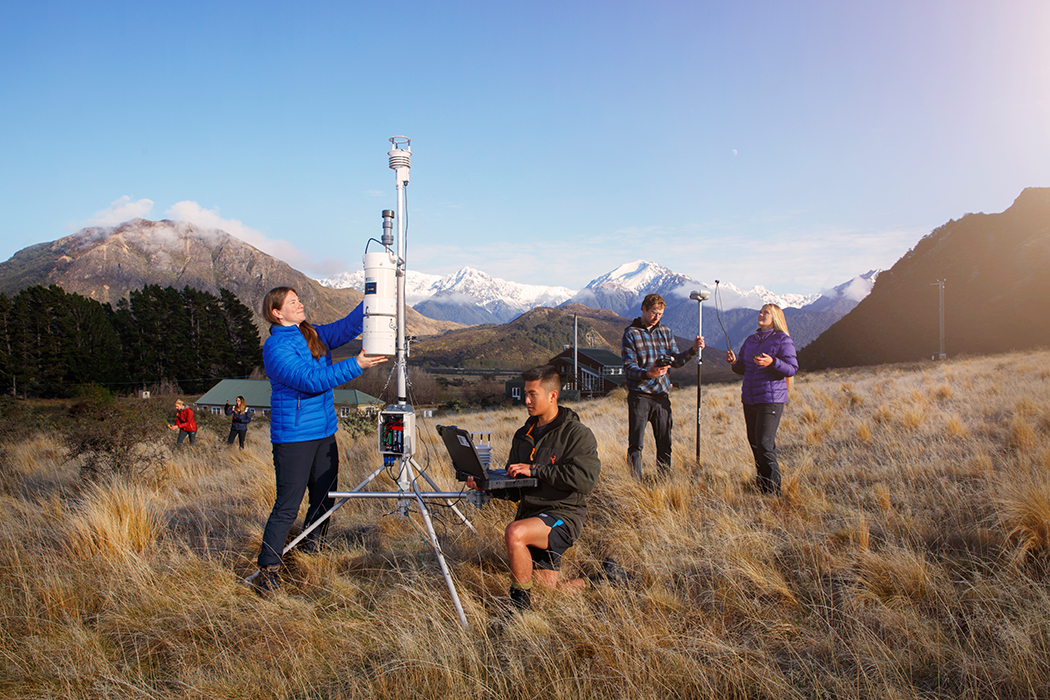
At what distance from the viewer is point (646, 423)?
543 cm

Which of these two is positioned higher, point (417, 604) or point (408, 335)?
point (408, 335)

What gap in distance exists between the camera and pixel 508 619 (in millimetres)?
2789

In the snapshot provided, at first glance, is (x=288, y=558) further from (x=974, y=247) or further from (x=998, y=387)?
(x=974, y=247)

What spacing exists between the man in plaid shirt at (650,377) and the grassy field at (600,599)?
22.1 inches

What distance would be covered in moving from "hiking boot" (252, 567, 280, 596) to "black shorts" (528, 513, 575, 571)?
1.45 m

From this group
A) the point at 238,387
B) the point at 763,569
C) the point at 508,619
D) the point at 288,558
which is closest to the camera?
the point at 508,619

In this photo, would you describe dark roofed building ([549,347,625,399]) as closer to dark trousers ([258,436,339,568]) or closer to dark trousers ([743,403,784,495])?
dark trousers ([743,403,784,495])

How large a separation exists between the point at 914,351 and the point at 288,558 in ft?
261

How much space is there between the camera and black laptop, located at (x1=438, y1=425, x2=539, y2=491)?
9.36 feet

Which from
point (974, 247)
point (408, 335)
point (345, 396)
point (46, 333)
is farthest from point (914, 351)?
point (46, 333)

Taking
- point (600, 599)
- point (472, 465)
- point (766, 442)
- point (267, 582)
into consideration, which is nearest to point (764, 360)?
point (766, 442)

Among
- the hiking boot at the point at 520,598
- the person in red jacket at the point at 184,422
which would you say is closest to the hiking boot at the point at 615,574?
the hiking boot at the point at 520,598

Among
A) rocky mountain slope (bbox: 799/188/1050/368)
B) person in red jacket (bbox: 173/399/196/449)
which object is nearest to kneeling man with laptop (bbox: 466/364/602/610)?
person in red jacket (bbox: 173/399/196/449)

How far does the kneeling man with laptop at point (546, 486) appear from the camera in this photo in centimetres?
297
